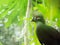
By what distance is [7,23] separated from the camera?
79cm

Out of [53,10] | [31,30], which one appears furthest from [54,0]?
[31,30]

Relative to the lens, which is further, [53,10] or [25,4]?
[25,4]

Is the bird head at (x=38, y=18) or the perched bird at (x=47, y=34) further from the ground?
the bird head at (x=38, y=18)

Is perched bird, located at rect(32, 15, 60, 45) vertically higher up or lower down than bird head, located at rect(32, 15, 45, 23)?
lower down

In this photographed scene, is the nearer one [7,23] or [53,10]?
[53,10]

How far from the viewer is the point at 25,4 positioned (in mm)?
775

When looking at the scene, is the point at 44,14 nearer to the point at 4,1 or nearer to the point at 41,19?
the point at 41,19

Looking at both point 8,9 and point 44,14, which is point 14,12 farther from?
point 44,14

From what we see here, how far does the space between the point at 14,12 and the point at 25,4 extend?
5 centimetres

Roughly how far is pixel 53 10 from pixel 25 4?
0.28 meters

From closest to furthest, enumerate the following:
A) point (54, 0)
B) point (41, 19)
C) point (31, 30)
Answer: point (54, 0) < point (41, 19) < point (31, 30)

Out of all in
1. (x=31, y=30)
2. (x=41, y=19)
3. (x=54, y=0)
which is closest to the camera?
(x=54, y=0)

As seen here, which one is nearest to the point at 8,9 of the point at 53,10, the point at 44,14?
the point at 44,14

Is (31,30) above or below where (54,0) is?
below
